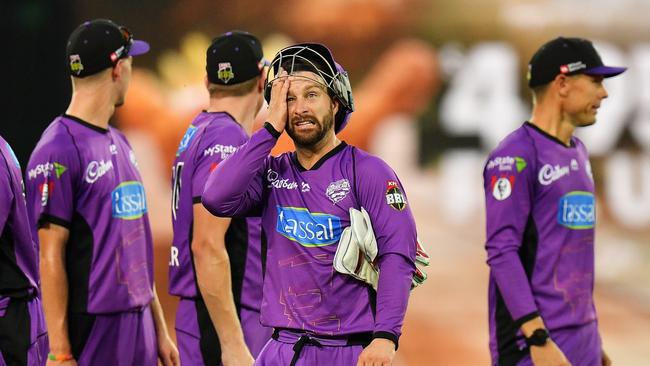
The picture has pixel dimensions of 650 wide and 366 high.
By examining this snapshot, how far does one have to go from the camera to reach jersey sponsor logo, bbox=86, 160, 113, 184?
182 inches

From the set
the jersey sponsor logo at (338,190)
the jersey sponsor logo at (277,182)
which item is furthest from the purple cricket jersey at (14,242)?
→ the jersey sponsor logo at (338,190)

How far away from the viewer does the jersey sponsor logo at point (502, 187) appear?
4.64 metres

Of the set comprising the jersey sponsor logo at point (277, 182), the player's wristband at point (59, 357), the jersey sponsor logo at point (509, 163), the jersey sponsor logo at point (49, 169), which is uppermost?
the jersey sponsor logo at point (509, 163)

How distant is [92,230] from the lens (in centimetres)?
461

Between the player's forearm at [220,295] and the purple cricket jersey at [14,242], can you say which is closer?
the purple cricket jersey at [14,242]

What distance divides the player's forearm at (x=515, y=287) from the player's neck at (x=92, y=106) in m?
1.87

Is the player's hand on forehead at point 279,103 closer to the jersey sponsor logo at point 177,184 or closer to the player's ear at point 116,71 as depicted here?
the jersey sponsor logo at point 177,184

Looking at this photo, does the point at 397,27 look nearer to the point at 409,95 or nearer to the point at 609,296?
the point at 409,95

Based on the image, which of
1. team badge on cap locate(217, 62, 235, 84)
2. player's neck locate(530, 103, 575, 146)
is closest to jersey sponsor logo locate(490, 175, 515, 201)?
player's neck locate(530, 103, 575, 146)

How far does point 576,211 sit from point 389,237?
135 centimetres

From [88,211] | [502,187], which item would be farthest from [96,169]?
[502,187]

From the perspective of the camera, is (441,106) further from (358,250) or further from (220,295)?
(358,250)

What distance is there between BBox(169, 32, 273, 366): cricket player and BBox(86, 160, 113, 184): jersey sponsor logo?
311 millimetres

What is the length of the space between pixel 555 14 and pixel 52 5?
379 centimetres
